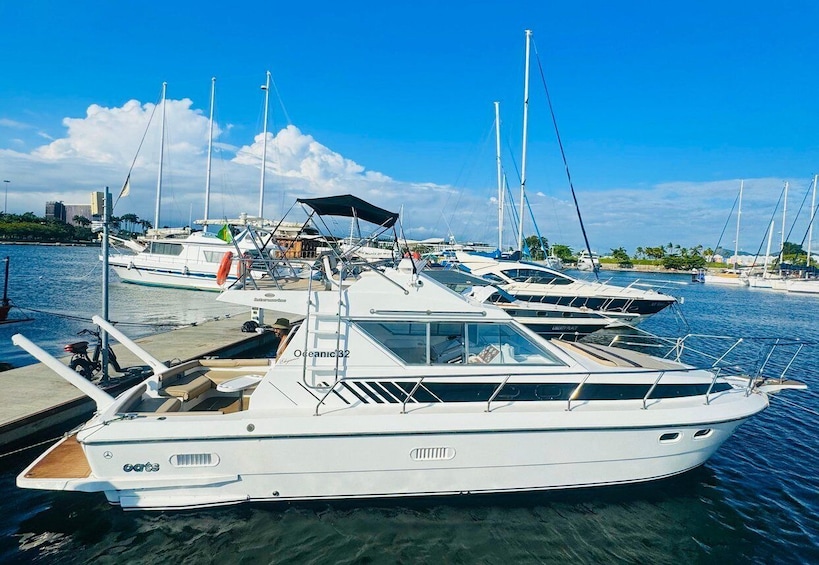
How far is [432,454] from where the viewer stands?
18.3 feet

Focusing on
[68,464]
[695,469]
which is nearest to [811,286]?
[695,469]

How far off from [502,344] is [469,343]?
17.0 inches

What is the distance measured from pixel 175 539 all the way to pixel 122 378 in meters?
4.61

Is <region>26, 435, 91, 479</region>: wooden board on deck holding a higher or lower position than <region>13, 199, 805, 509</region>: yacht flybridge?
lower

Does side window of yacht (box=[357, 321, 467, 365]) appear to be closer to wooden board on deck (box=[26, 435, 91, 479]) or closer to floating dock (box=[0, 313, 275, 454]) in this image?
wooden board on deck (box=[26, 435, 91, 479])

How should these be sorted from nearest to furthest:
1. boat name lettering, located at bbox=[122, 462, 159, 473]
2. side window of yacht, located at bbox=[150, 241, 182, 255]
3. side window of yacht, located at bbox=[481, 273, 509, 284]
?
boat name lettering, located at bbox=[122, 462, 159, 473], side window of yacht, located at bbox=[481, 273, 509, 284], side window of yacht, located at bbox=[150, 241, 182, 255]

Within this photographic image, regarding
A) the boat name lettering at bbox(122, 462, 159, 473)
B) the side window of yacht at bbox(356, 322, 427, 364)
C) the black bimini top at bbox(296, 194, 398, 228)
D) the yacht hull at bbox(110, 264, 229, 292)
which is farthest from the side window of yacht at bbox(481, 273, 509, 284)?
the yacht hull at bbox(110, 264, 229, 292)

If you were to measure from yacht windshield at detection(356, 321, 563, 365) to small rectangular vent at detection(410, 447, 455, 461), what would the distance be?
1114 millimetres

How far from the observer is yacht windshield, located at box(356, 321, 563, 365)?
6.21 meters

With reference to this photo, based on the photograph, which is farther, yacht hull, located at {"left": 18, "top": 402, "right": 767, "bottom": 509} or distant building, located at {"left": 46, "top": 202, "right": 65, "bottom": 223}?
distant building, located at {"left": 46, "top": 202, "right": 65, "bottom": 223}

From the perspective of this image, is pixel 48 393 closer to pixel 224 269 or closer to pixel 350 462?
pixel 224 269

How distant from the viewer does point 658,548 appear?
549 cm

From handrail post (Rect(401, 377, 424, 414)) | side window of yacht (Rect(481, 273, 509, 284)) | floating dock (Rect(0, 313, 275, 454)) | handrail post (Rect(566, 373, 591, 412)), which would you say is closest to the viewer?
handrail post (Rect(401, 377, 424, 414))

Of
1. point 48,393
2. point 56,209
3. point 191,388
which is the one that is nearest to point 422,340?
point 191,388
